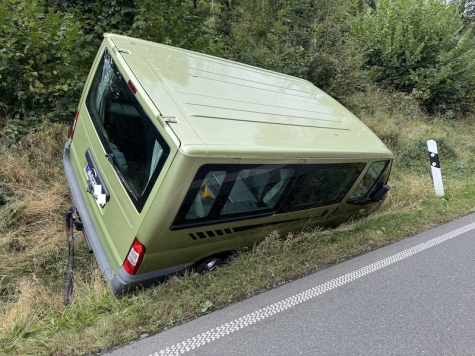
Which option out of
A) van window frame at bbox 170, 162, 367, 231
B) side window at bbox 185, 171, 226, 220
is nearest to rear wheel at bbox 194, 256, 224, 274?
van window frame at bbox 170, 162, 367, 231

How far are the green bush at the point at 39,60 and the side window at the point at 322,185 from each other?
3652mm

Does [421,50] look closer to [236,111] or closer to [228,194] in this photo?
[236,111]

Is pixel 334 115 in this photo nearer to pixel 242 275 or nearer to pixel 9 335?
pixel 242 275

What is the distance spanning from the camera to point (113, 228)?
2.91 m

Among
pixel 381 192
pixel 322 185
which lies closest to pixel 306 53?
pixel 381 192

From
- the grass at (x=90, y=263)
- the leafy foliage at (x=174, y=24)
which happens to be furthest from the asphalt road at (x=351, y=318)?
the leafy foliage at (x=174, y=24)

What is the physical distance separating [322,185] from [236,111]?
4.39ft

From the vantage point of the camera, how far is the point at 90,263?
3416 mm

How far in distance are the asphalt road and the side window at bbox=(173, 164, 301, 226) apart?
798mm

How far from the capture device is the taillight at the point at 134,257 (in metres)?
2.66

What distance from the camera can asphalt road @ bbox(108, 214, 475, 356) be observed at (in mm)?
2471

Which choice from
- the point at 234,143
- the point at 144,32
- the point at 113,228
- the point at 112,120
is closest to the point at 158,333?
the point at 113,228

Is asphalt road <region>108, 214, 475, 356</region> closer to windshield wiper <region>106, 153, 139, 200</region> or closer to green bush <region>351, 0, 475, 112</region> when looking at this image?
windshield wiper <region>106, 153, 139, 200</region>

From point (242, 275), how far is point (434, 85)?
36.5 feet
